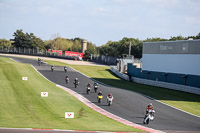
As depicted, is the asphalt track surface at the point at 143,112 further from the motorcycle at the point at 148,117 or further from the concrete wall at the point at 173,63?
the concrete wall at the point at 173,63

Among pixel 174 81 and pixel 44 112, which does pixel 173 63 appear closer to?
pixel 174 81

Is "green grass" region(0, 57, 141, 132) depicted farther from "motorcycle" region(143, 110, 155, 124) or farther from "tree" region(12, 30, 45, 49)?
"tree" region(12, 30, 45, 49)

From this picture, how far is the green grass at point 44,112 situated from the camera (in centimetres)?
2167

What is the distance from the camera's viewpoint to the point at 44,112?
85.7ft

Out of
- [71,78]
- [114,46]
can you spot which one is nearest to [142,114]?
[71,78]

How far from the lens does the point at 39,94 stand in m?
34.6

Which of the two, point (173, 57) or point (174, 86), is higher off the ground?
point (173, 57)

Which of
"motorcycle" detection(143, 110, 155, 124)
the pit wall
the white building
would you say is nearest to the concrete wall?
the white building

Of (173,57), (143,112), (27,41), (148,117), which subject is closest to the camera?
(148,117)

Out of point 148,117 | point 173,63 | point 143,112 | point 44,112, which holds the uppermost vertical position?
point 173,63

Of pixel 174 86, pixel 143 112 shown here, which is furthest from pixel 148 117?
pixel 174 86

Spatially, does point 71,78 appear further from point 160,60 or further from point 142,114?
point 142,114

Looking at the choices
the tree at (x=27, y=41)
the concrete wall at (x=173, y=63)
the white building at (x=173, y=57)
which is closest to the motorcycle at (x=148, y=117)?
the white building at (x=173, y=57)

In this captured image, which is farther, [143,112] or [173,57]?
[173,57]
